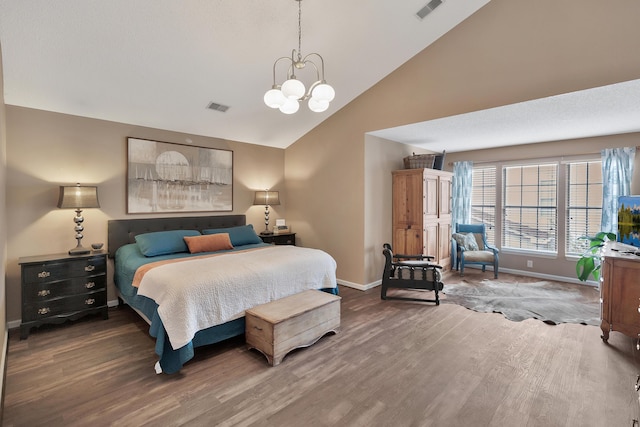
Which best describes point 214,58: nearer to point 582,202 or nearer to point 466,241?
point 466,241

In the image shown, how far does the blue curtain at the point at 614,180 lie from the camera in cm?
460

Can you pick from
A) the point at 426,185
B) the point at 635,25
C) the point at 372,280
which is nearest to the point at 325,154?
the point at 426,185

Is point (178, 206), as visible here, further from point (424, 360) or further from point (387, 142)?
point (424, 360)

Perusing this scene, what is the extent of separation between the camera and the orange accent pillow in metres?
4.03

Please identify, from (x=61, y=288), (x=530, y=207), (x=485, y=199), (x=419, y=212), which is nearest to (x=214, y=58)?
(x=61, y=288)

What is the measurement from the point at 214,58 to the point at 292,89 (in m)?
1.52

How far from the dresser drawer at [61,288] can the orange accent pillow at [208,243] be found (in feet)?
3.29

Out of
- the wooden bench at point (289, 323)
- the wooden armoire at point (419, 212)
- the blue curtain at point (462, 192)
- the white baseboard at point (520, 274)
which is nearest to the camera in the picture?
the wooden bench at point (289, 323)

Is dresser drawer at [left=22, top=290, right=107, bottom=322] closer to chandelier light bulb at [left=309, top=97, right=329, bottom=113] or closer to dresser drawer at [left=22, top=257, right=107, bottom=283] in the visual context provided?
dresser drawer at [left=22, top=257, right=107, bottom=283]

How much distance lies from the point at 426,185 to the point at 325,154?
176 centimetres

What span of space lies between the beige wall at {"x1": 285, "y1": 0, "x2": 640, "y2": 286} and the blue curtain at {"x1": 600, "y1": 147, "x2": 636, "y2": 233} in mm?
529

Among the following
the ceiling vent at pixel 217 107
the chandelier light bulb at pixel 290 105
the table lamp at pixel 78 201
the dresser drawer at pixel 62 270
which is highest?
the ceiling vent at pixel 217 107

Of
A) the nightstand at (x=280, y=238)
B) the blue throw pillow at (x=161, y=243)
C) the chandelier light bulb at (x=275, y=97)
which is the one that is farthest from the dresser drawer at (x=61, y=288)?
the chandelier light bulb at (x=275, y=97)

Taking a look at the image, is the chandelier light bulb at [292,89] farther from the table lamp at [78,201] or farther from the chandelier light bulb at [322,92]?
the table lamp at [78,201]
